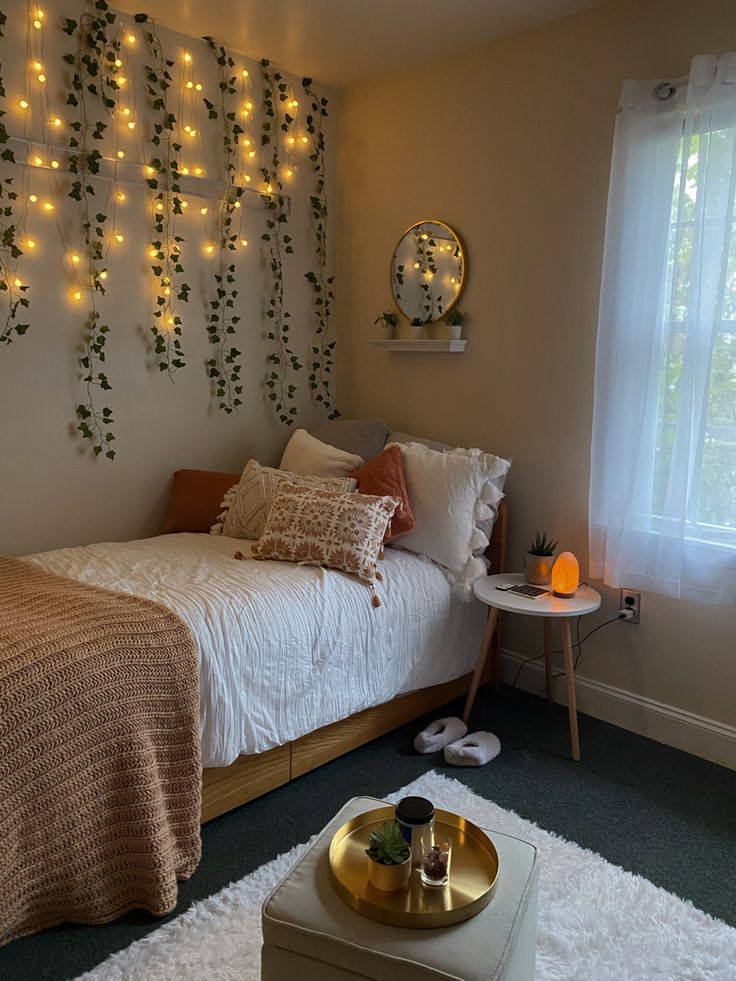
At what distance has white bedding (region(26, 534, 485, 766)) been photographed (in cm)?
213

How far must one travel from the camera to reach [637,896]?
1919 mm

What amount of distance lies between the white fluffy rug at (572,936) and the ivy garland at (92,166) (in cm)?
179

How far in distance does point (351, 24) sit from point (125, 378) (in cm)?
162

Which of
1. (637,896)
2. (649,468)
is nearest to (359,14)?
(649,468)

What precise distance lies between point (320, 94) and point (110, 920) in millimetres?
Answer: 3419

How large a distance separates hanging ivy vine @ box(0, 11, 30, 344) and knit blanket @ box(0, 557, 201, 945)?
1147 mm

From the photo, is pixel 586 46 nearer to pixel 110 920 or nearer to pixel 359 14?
pixel 359 14

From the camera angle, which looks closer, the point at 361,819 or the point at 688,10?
the point at 361,819

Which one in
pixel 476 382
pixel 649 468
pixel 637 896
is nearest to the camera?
pixel 637 896

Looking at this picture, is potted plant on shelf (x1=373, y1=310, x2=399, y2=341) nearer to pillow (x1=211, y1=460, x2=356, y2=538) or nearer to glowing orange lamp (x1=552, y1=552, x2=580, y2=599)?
pillow (x1=211, y1=460, x2=356, y2=538)

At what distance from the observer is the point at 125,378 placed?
10.00 feet

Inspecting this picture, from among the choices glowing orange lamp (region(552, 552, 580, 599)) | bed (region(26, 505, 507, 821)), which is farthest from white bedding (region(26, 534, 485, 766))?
glowing orange lamp (region(552, 552, 580, 599))

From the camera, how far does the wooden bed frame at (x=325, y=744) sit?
2.20m

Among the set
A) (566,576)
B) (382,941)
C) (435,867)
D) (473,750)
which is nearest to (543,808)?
(473,750)
